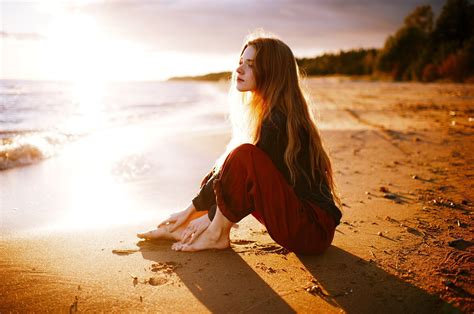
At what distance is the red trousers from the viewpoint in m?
2.28

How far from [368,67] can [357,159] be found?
3749cm


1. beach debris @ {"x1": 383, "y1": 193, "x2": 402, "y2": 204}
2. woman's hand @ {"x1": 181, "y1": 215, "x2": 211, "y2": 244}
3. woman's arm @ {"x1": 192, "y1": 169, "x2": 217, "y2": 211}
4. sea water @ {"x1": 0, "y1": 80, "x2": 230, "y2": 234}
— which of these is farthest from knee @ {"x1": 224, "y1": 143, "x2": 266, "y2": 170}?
beach debris @ {"x1": 383, "y1": 193, "x2": 402, "y2": 204}

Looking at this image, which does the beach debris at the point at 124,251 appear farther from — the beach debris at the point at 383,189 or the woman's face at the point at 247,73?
the beach debris at the point at 383,189

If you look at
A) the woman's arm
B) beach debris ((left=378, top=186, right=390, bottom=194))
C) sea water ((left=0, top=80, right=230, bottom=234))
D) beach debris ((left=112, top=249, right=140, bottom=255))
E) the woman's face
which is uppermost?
the woman's face

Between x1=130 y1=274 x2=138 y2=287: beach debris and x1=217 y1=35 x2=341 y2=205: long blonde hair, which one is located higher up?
x1=217 y1=35 x2=341 y2=205: long blonde hair

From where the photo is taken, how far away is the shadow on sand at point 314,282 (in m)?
1.97

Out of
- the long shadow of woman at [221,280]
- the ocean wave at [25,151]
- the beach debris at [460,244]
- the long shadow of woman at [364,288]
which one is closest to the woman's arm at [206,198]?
the long shadow of woman at [221,280]

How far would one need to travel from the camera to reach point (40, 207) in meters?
3.66

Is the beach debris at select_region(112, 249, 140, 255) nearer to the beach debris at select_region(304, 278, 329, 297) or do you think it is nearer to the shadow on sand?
the shadow on sand

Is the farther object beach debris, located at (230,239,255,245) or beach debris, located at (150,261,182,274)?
beach debris, located at (230,239,255,245)

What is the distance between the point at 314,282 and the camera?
223 centimetres

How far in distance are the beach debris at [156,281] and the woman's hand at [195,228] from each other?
0.45m

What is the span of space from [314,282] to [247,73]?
1.48 m

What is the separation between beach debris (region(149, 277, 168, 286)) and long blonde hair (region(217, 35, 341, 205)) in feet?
3.25
